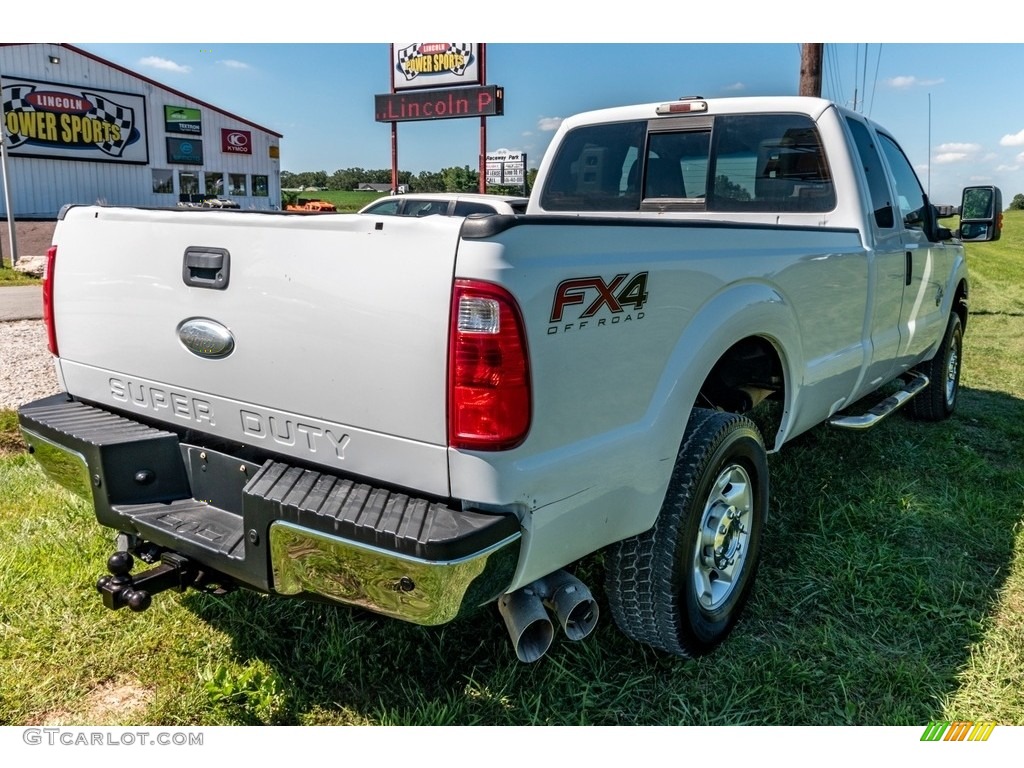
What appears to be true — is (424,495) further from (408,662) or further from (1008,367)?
(1008,367)

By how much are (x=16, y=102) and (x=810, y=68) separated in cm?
2786

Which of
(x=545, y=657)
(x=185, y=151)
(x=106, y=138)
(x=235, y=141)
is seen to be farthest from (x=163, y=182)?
(x=545, y=657)

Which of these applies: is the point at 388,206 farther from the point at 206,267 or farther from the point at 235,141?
the point at 235,141

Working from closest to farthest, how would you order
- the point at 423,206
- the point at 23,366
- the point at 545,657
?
1. the point at 545,657
2. the point at 23,366
3. the point at 423,206

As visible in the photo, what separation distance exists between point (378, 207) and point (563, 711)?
12.6 metres

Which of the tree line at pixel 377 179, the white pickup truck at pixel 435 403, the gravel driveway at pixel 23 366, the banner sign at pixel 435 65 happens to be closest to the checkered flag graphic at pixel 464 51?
the banner sign at pixel 435 65

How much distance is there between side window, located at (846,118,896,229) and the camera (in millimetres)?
4367

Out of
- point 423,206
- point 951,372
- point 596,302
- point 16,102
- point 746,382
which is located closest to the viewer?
point 596,302

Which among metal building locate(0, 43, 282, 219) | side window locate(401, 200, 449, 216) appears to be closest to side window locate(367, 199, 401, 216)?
side window locate(401, 200, 449, 216)

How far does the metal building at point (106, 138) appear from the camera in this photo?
29281mm

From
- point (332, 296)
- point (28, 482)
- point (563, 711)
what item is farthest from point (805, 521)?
point (28, 482)

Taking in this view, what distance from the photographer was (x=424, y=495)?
86.9 inches

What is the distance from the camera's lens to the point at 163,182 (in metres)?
34.7

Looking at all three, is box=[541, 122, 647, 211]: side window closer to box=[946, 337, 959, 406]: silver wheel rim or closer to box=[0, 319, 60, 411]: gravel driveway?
box=[946, 337, 959, 406]: silver wheel rim
